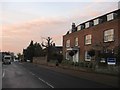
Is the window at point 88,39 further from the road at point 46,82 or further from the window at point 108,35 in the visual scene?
the road at point 46,82

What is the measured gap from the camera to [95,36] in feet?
172

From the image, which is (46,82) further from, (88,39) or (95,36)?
(88,39)

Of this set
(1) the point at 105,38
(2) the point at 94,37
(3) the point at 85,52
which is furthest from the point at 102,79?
(3) the point at 85,52

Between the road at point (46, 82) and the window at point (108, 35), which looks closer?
the road at point (46, 82)

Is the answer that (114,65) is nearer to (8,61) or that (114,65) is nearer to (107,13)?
(107,13)

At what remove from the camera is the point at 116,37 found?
43656 millimetres

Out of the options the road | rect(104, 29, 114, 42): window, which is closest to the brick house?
rect(104, 29, 114, 42): window

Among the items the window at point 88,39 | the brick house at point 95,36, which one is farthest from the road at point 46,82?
the window at point 88,39

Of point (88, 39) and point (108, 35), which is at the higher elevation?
point (88, 39)

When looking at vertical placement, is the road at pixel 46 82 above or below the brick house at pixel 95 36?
below

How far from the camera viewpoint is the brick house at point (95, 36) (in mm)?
44844

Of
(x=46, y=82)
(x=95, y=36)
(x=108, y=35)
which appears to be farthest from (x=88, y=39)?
(x=46, y=82)

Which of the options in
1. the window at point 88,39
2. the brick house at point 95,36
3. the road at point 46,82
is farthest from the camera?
the window at point 88,39

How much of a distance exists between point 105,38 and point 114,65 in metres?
20.0
